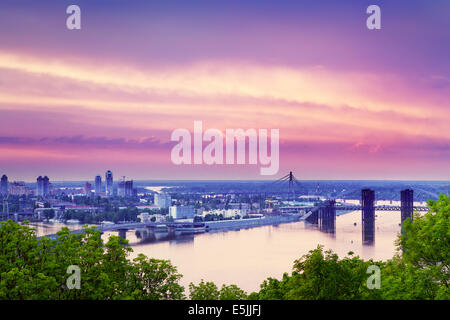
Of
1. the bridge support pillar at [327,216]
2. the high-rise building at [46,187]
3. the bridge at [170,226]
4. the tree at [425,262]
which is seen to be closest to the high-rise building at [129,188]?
the high-rise building at [46,187]

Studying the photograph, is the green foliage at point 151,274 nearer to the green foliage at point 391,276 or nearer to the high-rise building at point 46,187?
the green foliage at point 391,276

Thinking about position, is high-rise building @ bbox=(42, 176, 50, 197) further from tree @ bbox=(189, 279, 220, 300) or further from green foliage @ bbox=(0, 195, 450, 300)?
tree @ bbox=(189, 279, 220, 300)

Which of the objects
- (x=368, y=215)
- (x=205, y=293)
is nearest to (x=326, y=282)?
(x=205, y=293)

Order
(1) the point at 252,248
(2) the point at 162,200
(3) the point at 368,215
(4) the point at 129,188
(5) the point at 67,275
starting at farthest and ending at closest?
(4) the point at 129,188
(2) the point at 162,200
(3) the point at 368,215
(1) the point at 252,248
(5) the point at 67,275

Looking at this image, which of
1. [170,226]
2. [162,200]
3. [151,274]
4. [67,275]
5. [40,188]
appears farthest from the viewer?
[162,200]

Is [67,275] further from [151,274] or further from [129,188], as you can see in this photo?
[129,188]

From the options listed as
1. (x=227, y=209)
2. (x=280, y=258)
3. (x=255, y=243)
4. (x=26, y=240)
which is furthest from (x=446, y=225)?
(x=227, y=209)

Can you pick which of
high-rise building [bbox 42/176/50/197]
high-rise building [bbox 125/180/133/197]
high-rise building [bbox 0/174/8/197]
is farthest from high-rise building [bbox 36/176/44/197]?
high-rise building [bbox 125/180/133/197]
